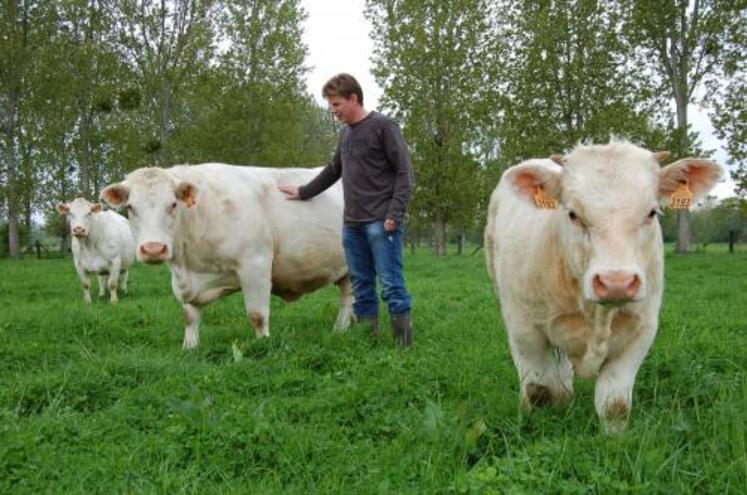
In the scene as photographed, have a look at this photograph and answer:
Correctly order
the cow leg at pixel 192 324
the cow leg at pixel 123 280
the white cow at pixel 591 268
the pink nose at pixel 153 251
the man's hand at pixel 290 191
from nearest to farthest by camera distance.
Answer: the white cow at pixel 591 268 < the pink nose at pixel 153 251 < the cow leg at pixel 192 324 < the man's hand at pixel 290 191 < the cow leg at pixel 123 280

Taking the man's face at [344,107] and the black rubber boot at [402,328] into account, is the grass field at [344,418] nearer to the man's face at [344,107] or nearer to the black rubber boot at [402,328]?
the black rubber boot at [402,328]

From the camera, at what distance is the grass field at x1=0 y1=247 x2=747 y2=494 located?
2869mm

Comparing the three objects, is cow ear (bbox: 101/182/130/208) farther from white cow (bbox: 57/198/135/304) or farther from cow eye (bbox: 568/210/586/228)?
white cow (bbox: 57/198/135/304)

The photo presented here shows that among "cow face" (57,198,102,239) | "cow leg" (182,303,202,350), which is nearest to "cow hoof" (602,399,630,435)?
"cow leg" (182,303,202,350)

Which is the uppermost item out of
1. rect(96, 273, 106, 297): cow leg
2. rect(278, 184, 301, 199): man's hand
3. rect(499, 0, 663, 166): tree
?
rect(499, 0, 663, 166): tree

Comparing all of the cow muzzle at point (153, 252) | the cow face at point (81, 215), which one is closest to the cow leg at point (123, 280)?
the cow face at point (81, 215)

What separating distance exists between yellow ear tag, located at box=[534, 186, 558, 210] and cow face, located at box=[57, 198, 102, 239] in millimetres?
11081

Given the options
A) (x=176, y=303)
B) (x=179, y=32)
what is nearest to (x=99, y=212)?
(x=176, y=303)

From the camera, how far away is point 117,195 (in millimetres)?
6293

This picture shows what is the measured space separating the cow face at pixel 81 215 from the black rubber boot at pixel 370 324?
831 cm

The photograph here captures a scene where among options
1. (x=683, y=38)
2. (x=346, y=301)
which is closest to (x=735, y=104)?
(x=683, y=38)

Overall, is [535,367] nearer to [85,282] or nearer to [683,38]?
[85,282]

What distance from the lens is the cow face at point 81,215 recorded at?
41.8 ft

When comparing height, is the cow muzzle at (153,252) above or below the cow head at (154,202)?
below
